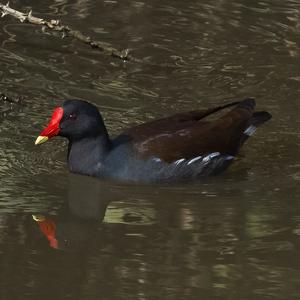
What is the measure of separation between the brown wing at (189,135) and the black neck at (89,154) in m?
0.19

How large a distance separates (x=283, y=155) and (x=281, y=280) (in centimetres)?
282

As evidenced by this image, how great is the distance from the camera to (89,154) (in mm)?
8117

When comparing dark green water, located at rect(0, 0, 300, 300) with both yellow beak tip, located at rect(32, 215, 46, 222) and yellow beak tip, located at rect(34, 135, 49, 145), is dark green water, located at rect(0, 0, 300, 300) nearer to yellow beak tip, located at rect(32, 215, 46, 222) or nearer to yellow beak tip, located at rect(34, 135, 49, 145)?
yellow beak tip, located at rect(32, 215, 46, 222)

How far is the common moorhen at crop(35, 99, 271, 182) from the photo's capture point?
7973 mm

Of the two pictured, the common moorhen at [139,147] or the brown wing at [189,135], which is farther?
the brown wing at [189,135]

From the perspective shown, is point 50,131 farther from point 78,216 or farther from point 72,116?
point 78,216

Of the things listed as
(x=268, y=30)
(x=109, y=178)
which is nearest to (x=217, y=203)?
(x=109, y=178)

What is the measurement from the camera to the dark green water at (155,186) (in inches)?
230

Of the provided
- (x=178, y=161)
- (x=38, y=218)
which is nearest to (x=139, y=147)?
(x=178, y=161)

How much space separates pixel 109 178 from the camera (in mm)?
7969

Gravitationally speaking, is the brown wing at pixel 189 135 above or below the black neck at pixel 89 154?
above

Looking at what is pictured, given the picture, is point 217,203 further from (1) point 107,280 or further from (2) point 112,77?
(2) point 112,77

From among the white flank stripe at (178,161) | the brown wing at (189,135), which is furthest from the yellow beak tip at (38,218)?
the white flank stripe at (178,161)

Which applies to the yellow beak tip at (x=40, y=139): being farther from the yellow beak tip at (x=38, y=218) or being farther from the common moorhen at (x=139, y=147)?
the yellow beak tip at (x=38, y=218)
